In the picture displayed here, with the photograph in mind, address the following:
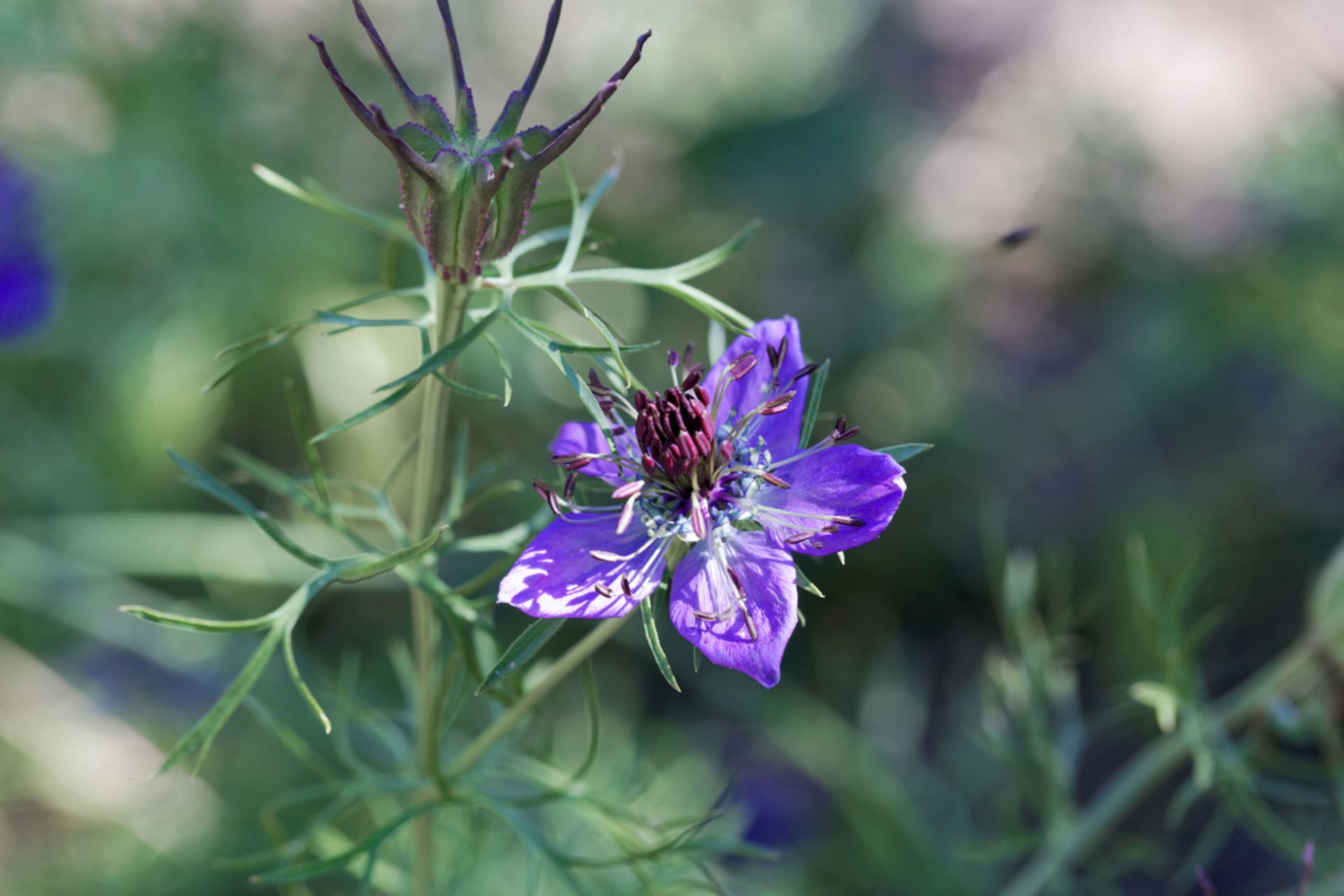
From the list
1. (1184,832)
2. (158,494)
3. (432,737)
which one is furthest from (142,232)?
(1184,832)

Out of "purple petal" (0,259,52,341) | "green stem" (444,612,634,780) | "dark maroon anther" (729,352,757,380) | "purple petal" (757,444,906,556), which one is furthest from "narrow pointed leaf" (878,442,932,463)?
"purple petal" (0,259,52,341)

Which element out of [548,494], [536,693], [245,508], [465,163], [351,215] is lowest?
[536,693]

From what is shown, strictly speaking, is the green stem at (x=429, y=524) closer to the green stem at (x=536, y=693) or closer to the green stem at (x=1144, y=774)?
the green stem at (x=536, y=693)

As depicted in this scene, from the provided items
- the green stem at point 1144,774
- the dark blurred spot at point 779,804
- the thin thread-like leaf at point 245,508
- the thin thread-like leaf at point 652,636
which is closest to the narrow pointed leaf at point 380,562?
the thin thread-like leaf at point 245,508

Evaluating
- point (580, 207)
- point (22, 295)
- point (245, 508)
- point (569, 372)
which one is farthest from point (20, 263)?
point (569, 372)

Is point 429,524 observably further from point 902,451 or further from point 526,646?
point 902,451

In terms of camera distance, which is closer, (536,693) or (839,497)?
(839,497)

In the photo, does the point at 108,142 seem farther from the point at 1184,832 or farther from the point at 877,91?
the point at 1184,832
